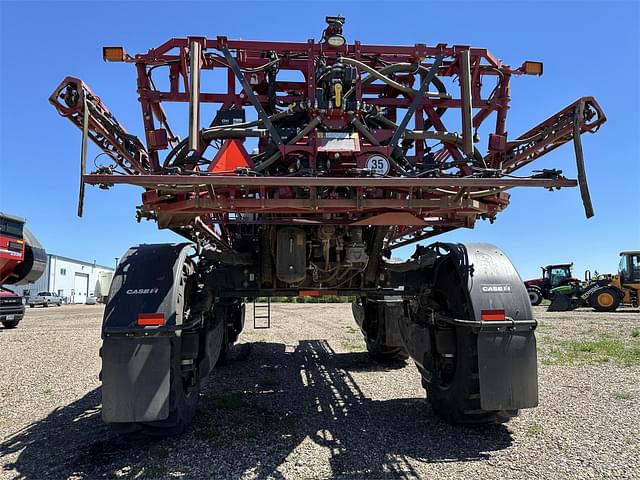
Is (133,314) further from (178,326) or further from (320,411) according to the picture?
(320,411)

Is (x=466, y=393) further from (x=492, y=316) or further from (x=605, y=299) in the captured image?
(x=605, y=299)

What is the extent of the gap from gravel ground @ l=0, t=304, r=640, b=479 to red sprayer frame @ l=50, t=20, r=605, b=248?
1778 mm

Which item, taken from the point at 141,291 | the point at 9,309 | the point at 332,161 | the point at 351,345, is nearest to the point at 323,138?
the point at 332,161

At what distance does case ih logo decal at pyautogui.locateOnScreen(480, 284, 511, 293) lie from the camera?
411 cm

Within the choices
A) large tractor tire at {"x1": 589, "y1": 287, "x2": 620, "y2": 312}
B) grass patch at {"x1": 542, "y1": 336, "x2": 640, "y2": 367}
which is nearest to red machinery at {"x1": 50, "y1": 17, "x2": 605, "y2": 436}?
grass patch at {"x1": 542, "y1": 336, "x2": 640, "y2": 367}

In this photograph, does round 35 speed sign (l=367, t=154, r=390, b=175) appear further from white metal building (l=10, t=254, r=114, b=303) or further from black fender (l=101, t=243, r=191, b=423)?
white metal building (l=10, t=254, r=114, b=303)

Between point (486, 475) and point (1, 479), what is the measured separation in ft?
10.6

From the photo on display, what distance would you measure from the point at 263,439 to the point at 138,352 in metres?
1.25

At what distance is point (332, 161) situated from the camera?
3822 mm

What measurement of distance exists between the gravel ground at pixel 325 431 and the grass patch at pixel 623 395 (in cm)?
3

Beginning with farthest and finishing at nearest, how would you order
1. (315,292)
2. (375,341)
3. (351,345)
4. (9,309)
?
(9,309)
(351,345)
(375,341)
(315,292)

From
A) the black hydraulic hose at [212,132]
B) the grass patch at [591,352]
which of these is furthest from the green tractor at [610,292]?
the black hydraulic hose at [212,132]

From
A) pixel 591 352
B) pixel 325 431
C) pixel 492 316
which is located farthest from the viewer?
pixel 591 352

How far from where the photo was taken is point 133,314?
3.79 metres
